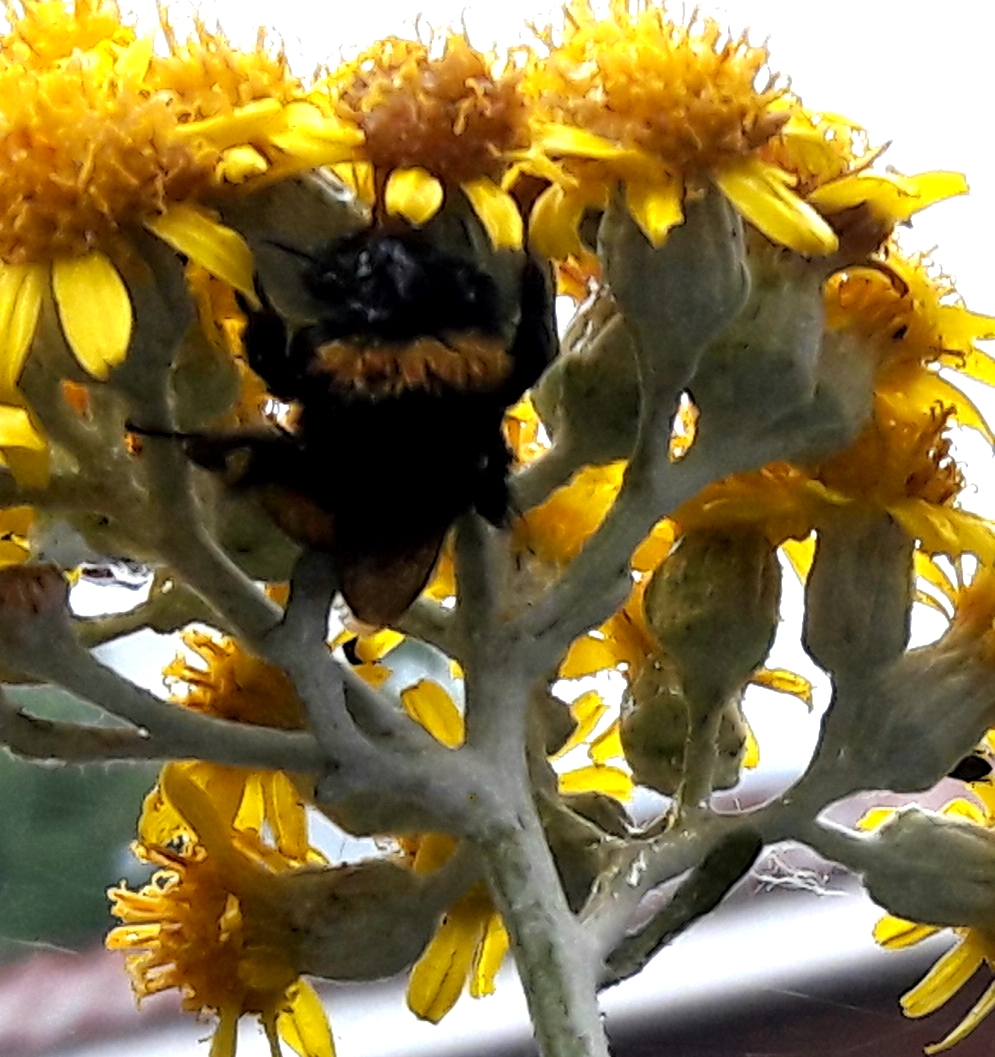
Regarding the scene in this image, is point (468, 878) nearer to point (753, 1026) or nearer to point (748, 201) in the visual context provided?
point (748, 201)

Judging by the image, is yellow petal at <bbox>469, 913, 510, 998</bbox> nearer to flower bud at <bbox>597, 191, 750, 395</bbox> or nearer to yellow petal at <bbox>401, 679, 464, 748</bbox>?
yellow petal at <bbox>401, 679, 464, 748</bbox>

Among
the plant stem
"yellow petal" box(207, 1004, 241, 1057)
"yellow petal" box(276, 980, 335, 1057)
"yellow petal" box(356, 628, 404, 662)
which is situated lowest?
the plant stem

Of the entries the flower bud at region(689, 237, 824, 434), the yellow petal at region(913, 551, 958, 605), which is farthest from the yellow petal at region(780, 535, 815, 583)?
the flower bud at region(689, 237, 824, 434)

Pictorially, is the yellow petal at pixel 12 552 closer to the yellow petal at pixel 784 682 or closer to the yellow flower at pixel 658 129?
the yellow flower at pixel 658 129

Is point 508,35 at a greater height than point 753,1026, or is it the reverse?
point 508,35

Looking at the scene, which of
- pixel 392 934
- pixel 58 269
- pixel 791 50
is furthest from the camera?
pixel 791 50

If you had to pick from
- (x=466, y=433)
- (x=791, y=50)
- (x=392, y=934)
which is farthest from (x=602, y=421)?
(x=791, y=50)
